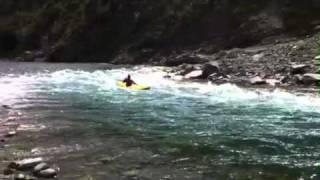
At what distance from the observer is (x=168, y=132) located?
15352 mm

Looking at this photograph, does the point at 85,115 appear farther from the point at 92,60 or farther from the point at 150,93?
the point at 92,60

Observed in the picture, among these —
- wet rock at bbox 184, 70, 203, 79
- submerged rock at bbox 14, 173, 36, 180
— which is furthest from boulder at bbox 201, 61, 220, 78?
submerged rock at bbox 14, 173, 36, 180

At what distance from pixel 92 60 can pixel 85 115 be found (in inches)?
1284

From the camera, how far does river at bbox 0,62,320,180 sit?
452 inches

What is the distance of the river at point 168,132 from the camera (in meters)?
11.5

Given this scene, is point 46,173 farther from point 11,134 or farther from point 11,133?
point 11,133

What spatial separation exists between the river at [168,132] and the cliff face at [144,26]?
1525cm

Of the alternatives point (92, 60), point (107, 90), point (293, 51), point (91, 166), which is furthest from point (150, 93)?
point (92, 60)

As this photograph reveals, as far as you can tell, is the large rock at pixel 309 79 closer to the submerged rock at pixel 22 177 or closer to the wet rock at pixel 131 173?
the wet rock at pixel 131 173

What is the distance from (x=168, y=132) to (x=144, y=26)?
33.7 m

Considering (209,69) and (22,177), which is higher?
(209,69)

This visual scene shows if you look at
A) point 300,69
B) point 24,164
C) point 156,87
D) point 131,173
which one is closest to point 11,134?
point 24,164

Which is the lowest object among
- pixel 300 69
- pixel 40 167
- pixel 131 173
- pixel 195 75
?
pixel 131 173

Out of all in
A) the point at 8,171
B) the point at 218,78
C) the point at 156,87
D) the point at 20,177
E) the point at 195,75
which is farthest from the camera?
the point at 195,75
